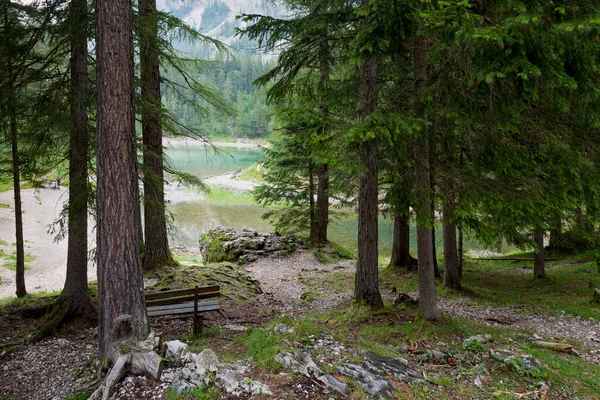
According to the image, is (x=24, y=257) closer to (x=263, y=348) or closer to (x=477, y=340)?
(x=263, y=348)

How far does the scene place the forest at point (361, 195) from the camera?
3.96 metres

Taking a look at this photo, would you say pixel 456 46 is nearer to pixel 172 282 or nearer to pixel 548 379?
pixel 548 379

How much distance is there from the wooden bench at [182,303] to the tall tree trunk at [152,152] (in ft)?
6.37

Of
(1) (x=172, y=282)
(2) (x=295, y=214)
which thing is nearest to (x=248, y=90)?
(2) (x=295, y=214)

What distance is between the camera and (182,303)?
658cm

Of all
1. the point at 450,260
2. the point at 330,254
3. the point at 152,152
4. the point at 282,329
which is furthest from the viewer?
the point at 330,254

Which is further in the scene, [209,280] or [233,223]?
[233,223]

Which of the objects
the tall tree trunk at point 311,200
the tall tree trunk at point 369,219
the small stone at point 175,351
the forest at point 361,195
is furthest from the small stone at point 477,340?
the tall tree trunk at point 311,200

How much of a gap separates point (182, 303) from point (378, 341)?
3473 millimetres

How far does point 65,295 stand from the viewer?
699 centimetres

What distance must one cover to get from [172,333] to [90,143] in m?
3.71

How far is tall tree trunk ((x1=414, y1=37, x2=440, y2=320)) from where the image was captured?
5.64m

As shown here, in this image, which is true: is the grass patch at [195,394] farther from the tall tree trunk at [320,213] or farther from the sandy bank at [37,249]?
the tall tree trunk at [320,213]

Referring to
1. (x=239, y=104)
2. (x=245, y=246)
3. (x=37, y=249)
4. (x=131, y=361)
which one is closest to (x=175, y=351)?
(x=131, y=361)
